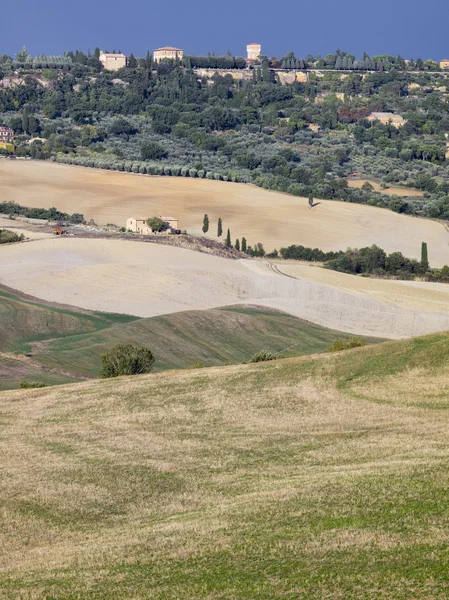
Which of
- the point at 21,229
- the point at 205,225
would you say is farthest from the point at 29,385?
the point at 205,225

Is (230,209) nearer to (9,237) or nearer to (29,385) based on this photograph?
(9,237)

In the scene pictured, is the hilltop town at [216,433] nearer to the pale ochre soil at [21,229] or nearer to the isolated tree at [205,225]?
the pale ochre soil at [21,229]

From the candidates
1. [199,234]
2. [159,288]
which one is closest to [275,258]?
[199,234]

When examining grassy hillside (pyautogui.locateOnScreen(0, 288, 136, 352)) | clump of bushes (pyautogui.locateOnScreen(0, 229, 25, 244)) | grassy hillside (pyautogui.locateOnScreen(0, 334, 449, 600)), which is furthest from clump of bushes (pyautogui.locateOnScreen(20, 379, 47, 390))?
clump of bushes (pyautogui.locateOnScreen(0, 229, 25, 244))

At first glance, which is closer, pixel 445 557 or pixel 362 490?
pixel 445 557

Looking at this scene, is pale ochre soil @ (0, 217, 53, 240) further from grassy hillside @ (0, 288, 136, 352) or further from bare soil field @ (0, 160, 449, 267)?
grassy hillside @ (0, 288, 136, 352)

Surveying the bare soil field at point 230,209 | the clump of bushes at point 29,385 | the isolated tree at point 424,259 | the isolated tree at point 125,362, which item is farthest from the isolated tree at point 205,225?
the clump of bushes at point 29,385

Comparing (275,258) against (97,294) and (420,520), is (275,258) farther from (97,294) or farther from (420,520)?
(420,520)
